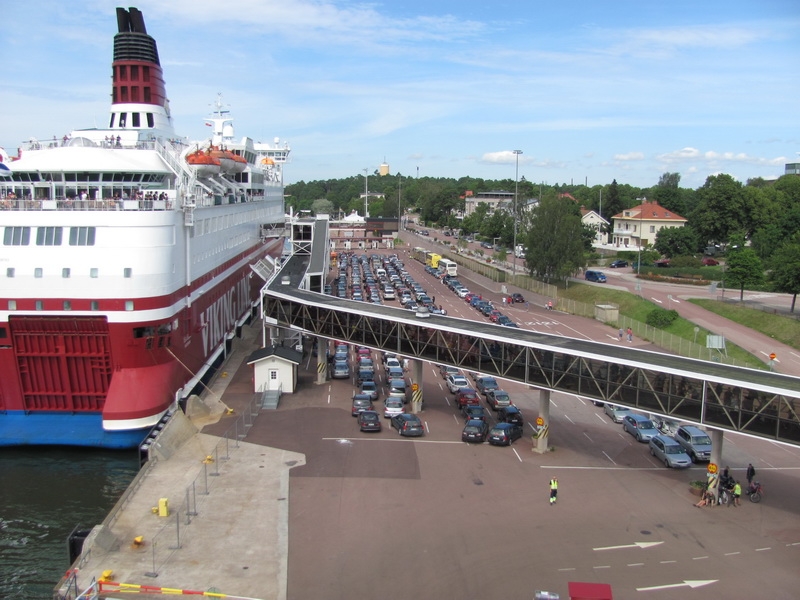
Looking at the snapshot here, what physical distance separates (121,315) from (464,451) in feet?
52.9

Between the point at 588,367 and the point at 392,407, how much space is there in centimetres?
1065

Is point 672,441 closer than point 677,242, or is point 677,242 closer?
point 672,441

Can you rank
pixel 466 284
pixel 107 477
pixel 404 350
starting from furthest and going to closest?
pixel 466 284
pixel 404 350
pixel 107 477

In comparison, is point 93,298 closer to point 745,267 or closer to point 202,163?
point 202,163

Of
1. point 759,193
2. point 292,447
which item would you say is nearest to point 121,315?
point 292,447

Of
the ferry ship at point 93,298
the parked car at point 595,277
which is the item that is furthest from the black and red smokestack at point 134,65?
A: the parked car at point 595,277

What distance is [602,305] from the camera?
212ft

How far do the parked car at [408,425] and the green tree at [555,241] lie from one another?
46.3 m

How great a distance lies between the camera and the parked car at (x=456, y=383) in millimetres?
39784

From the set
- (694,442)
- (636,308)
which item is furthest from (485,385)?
(636,308)

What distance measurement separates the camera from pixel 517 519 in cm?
2339

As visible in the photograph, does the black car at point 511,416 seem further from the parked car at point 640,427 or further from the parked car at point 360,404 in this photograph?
the parked car at point 360,404

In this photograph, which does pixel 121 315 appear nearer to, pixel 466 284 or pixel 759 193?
pixel 466 284

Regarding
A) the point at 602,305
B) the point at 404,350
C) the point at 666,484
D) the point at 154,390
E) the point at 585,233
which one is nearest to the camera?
the point at 666,484
